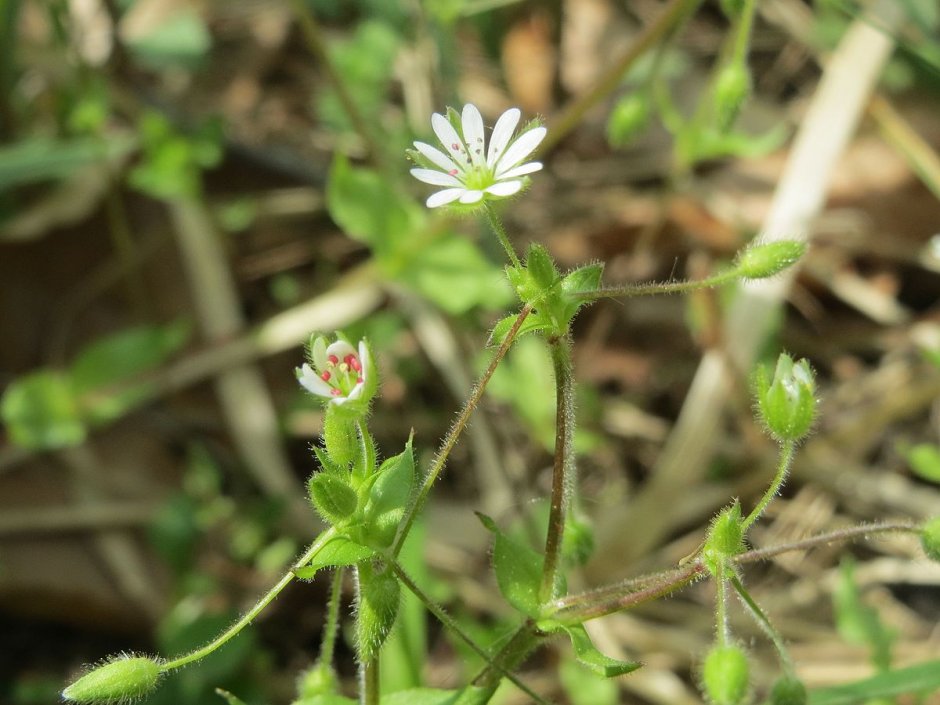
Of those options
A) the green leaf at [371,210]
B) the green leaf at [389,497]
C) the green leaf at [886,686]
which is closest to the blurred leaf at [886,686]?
the green leaf at [886,686]

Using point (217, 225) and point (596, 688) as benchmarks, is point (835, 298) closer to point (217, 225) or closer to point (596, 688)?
point (596, 688)

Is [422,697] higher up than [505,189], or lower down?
lower down

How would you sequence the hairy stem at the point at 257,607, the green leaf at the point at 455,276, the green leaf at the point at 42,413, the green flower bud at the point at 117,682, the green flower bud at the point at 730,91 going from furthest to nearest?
the green leaf at the point at 42,413 < the green leaf at the point at 455,276 < the green flower bud at the point at 730,91 < the green flower bud at the point at 117,682 < the hairy stem at the point at 257,607

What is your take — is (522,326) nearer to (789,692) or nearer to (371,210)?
(789,692)

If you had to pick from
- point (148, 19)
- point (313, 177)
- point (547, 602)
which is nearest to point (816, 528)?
point (547, 602)

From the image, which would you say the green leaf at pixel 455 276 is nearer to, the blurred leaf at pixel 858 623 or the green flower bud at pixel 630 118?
the green flower bud at pixel 630 118

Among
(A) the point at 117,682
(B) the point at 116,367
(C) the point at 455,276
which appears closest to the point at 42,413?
(B) the point at 116,367

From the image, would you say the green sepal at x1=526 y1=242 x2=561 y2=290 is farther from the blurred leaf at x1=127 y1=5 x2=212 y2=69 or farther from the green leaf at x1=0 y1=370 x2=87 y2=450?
the blurred leaf at x1=127 y1=5 x2=212 y2=69
